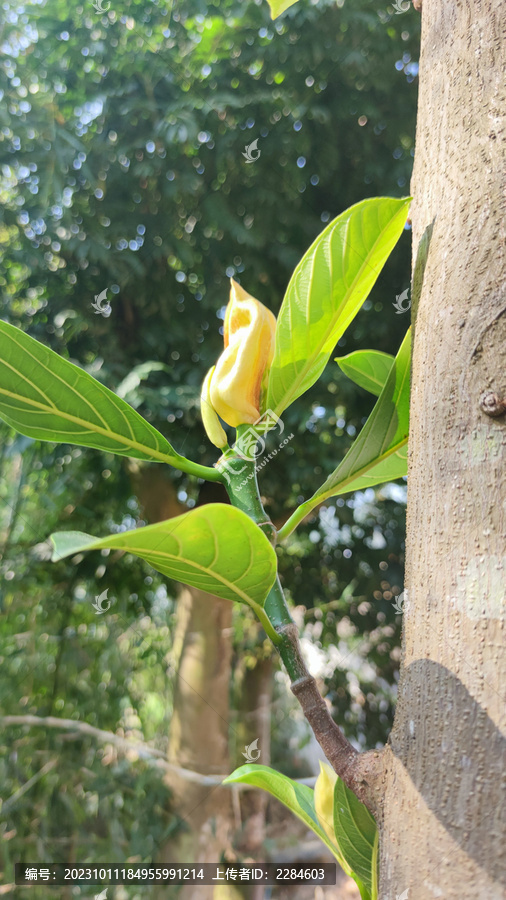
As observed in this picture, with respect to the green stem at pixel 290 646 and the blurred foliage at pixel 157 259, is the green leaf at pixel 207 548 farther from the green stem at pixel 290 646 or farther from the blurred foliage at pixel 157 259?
the blurred foliage at pixel 157 259

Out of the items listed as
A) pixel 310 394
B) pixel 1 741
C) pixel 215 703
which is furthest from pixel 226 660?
pixel 310 394

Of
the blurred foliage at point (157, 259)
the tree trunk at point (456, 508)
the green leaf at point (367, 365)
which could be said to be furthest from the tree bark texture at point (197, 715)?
the tree trunk at point (456, 508)

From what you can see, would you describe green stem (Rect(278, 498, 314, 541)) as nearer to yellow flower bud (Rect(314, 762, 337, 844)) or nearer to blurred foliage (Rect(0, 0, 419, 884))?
yellow flower bud (Rect(314, 762, 337, 844))

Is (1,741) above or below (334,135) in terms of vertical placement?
below

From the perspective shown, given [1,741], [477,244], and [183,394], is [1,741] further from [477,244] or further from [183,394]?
[477,244]

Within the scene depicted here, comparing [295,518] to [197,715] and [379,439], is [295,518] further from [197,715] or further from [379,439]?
[197,715]

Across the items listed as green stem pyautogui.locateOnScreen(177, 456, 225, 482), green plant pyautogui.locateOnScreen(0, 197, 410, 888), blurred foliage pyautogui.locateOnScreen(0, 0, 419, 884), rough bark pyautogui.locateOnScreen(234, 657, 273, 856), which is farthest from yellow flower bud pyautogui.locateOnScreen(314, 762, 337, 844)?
rough bark pyautogui.locateOnScreen(234, 657, 273, 856)
